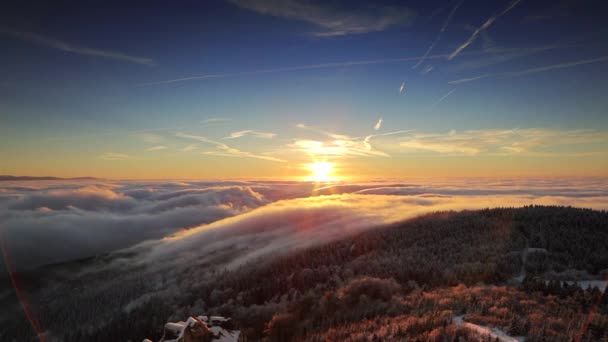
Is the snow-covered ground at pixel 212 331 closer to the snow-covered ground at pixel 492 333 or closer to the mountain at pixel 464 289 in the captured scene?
the mountain at pixel 464 289

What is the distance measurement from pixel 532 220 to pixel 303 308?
4547cm


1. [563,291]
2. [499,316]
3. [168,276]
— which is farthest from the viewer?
[168,276]

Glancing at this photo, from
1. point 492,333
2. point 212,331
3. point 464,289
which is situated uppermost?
point 492,333

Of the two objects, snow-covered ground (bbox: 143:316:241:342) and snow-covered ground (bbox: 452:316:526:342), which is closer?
snow-covered ground (bbox: 452:316:526:342)

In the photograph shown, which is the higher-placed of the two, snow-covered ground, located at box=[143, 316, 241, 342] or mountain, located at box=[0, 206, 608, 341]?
mountain, located at box=[0, 206, 608, 341]

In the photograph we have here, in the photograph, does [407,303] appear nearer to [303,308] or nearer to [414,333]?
[414,333]

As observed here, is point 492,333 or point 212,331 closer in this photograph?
point 492,333

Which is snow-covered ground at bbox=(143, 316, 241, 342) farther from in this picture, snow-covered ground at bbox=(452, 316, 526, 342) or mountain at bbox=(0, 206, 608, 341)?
snow-covered ground at bbox=(452, 316, 526, 342)

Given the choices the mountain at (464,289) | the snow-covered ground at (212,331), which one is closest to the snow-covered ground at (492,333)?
the mountain at (464,289)

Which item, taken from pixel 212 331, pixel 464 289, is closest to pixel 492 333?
pixel 464 289

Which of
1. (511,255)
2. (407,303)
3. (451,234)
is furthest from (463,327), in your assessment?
(451,234)

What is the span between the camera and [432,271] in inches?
1152

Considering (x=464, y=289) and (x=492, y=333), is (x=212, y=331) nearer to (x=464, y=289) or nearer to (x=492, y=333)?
(x=464, y=289)

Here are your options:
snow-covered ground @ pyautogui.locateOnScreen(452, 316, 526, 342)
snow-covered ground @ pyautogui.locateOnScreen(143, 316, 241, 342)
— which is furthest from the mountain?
→ snow-covered ground @ pyautogui.locateOnScreen(143, 316, 241, 342)
